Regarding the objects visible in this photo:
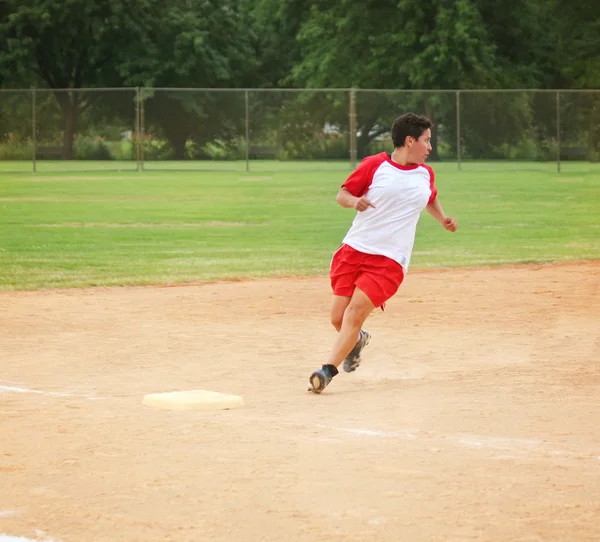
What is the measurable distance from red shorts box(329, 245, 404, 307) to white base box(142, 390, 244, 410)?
0.99 metres

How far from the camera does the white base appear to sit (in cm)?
619

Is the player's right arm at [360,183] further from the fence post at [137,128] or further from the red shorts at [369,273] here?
the fence post at [137,128]

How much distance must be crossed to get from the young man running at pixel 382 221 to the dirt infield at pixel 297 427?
429mm

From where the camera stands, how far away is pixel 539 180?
30.2 meters

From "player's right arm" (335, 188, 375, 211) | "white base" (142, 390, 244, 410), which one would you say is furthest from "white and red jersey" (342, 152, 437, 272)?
"white base" (142, 390, 244, 410)

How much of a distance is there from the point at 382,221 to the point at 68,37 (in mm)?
45149

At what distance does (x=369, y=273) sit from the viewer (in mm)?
6832

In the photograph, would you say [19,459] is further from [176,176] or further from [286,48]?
[286,48]

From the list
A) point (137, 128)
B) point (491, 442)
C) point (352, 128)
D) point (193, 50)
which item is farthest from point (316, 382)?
point (193, 50)

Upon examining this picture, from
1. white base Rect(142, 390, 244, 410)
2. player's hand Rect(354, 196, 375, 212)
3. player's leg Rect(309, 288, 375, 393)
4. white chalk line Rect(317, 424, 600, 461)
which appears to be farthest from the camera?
player's leg Rect(309, 288, 375, 393)

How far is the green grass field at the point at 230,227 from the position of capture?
13430 millimetres

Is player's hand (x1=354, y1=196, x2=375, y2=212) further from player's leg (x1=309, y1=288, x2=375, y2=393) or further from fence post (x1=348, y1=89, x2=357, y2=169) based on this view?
fence post (x1=348, y1=89, x2=357, y2=169)

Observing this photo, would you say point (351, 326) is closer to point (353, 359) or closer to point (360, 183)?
point (353, 359)

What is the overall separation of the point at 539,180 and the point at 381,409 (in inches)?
976
